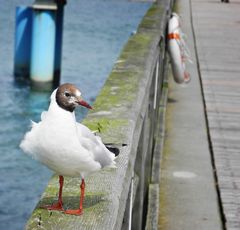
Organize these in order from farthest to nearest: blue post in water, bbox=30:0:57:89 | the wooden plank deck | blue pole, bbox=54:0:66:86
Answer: blue pole, bbox=54:0:66:86, blue post in water, bbox=30:0:57:89, the wooden plank deck

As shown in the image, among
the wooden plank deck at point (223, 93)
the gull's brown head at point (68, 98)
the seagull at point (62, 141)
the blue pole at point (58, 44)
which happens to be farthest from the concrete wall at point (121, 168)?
the blue pole at point (58, 44)

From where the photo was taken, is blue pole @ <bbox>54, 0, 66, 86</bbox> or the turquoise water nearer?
the turquoise water

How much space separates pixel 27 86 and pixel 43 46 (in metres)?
2.11

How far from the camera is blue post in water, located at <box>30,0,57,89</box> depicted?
1324 inches

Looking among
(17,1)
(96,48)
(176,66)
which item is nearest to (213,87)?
(176,66)

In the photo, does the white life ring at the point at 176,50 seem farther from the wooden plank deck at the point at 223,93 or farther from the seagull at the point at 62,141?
the seagull at the point at 62,141

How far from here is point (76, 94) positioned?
3166mm

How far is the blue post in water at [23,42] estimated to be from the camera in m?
36.4

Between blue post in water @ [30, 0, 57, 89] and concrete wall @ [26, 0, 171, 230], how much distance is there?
26.6 m

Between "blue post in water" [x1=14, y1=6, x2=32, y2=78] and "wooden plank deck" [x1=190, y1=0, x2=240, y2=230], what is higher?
"wooden plank deck" [x1=190, y1=0, x2=240, y2=230]

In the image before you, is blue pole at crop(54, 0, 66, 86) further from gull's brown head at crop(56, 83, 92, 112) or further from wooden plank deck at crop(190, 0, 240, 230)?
gull's brown head at crop(56, 83, 92, 112)

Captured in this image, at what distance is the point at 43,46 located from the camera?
34.1 m

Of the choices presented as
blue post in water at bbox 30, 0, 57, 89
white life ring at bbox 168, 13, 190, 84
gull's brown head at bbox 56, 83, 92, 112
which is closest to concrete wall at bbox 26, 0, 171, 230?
gull's brown head at bbox 56, 83, 92, 112

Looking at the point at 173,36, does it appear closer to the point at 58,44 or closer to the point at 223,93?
the point at 223,93
